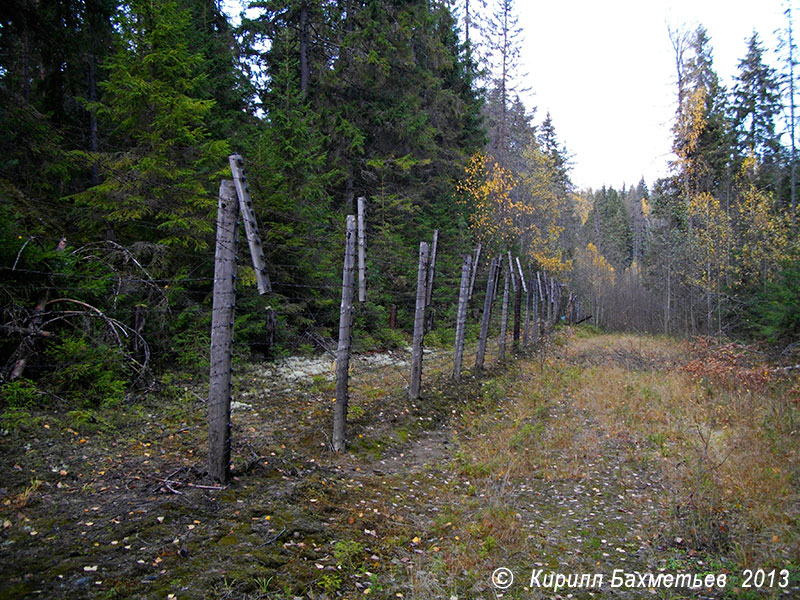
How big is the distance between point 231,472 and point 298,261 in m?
7.52

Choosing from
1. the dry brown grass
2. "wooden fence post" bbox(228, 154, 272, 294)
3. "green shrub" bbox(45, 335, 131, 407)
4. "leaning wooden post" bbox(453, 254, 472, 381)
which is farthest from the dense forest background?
the dry brown grass

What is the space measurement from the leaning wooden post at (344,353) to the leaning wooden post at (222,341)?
193 centimetres

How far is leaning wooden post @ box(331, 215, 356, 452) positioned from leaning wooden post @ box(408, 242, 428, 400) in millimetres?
2459

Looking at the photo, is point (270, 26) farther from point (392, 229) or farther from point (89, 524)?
point (89, 524)

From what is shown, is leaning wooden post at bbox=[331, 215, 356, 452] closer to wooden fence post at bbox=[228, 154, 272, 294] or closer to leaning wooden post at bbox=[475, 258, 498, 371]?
wooden fence post at bbox=[228, 154, 272, 294]

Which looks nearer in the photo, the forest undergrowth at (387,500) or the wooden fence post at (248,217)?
the forest undergrowth at (387,500)

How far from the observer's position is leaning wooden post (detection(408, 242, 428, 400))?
9.15m

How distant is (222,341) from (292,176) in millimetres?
8717

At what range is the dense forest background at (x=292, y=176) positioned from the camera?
25.7ft

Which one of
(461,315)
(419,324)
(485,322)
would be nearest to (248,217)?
(419,324)

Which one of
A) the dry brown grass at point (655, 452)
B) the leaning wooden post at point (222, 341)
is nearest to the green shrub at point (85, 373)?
the leaning wooden post at point (222, 341)

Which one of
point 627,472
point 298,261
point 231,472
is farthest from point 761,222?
point 231,472

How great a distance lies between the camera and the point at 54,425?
19.5 feet

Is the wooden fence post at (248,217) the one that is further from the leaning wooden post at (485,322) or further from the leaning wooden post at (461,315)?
the leaning wooden post at (485,322)
